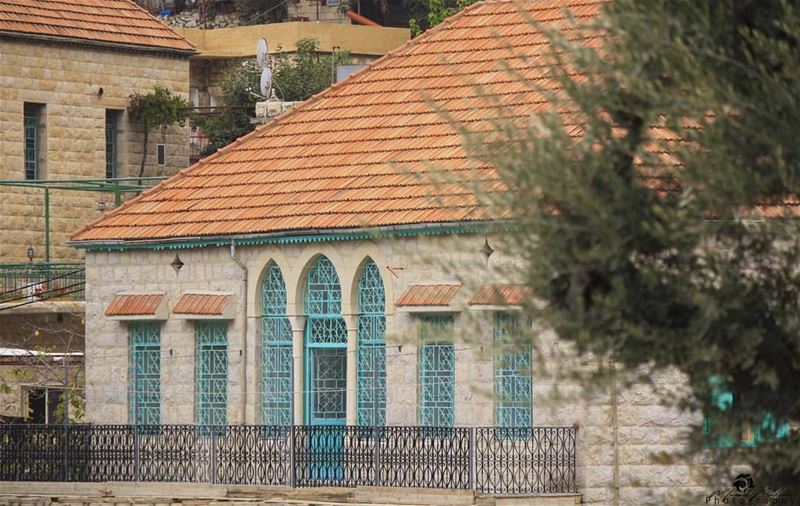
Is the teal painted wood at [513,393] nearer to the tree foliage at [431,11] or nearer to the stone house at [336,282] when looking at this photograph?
the stone house at [336,282]

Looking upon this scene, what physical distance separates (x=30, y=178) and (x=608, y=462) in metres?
19.5

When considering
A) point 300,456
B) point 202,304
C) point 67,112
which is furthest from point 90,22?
point 300,456

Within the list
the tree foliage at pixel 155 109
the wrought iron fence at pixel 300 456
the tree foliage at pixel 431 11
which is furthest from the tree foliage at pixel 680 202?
the tree foliage at pixel 431 11

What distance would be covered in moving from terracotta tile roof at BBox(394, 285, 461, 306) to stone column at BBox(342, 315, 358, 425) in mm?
1040

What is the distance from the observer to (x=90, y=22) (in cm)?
4434

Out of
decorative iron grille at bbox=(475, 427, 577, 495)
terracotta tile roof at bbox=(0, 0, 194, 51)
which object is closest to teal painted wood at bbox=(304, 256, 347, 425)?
decorative iron grille at bbox=(475, 427, 577, 495)

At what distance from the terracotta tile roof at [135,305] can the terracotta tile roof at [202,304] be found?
0.37 metres

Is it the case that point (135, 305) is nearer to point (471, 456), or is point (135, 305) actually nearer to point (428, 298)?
point (428, 298)

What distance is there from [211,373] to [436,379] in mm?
3856

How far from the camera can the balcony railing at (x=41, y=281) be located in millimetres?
38188

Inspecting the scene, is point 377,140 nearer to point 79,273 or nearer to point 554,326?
point 79,273

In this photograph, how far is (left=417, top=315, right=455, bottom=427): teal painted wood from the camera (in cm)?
2797

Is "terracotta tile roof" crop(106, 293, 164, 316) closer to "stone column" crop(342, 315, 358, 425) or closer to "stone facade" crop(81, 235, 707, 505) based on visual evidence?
"stone facade" crop(81, 235, 707, 505)

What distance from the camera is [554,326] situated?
45.7ft
